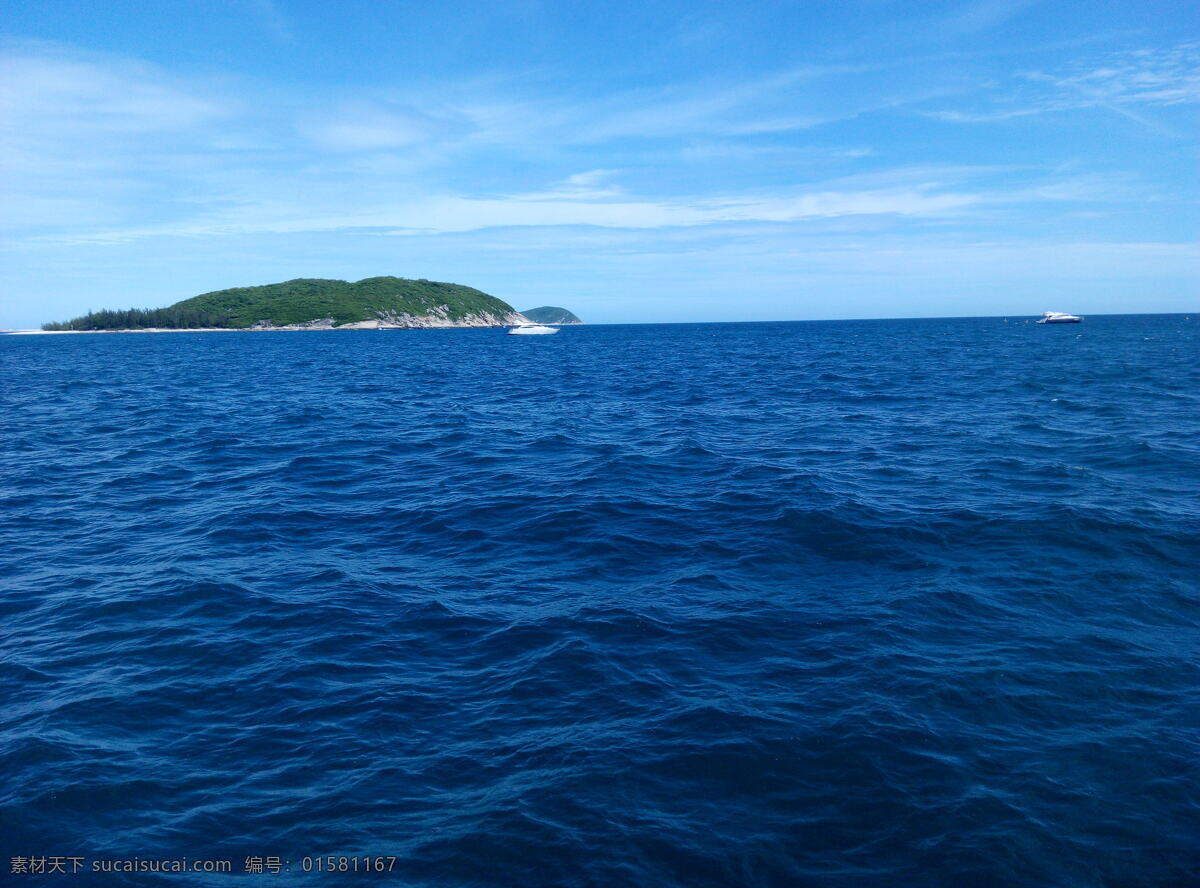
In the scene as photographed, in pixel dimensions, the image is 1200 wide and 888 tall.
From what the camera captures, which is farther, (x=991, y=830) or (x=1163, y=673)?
(x=1163, y=673)

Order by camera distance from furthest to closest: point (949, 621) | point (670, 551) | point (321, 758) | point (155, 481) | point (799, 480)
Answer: point (155, 481) → point (799, 480) → point (670, 551) → point (949, 621) → point (321, 758)

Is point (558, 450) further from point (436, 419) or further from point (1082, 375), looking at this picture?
point (1082, 375)

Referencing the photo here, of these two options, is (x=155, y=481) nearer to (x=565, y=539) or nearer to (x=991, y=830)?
(x=565, y=539)

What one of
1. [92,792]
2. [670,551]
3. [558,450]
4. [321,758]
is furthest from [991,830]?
[558,450]

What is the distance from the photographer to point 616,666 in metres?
12.5

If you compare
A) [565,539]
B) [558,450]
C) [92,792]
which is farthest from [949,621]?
[558,450]

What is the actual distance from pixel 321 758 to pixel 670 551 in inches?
405

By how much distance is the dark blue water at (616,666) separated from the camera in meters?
8.59

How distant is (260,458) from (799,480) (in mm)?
22505

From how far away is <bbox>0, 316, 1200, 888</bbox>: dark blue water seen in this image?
28.2 ft

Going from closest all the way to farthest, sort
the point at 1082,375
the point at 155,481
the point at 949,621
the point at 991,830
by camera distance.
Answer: the point at 991,830 → the point at 949,621 → the point at 155,481 → the point at 1082,375

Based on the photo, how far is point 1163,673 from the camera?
39.6 ft

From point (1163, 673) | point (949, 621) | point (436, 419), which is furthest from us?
point (436, 419)

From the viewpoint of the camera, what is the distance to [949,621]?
14.1 meters
